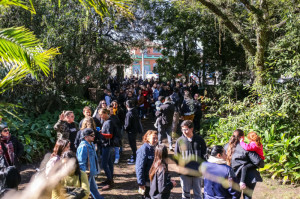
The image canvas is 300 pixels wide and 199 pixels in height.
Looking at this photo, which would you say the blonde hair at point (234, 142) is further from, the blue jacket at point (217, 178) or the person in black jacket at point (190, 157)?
the blue jacket at point (217, 178)

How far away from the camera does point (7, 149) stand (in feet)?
16.7

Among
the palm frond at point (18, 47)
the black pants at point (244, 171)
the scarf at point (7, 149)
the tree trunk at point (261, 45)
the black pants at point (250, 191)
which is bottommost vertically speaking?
the black pants at point (250, 191)

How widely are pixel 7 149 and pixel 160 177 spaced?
2.84 meters

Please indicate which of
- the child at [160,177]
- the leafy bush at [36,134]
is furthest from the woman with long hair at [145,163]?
the leafy bush at [36,134]

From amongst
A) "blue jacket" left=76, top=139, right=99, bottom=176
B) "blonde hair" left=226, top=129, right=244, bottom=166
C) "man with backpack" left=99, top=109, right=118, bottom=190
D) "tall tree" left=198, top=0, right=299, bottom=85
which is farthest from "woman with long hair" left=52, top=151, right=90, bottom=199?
"tall tree" left=198, top=0, right=299, bottom=85

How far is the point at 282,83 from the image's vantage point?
26.6 ft

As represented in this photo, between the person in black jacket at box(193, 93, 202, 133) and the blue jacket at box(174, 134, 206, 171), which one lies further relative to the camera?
the person in black jacket at box(193, 93, 202, 133)

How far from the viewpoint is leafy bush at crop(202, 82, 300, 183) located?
6.65 metres

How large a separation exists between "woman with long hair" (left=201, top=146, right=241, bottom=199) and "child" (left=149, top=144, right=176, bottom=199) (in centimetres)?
59

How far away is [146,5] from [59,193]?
14.5 meters

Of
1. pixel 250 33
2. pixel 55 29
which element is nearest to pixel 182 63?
pixel 250 33

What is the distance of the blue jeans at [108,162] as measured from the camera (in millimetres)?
6242

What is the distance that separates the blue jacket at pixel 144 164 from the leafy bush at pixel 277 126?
138 inches

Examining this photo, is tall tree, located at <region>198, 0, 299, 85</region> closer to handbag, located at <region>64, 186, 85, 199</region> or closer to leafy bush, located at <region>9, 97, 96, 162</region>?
leafy bush, located at <region>9, 97, 96, 162</region>
